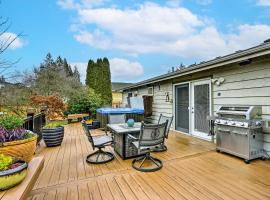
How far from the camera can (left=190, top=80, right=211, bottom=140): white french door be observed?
5418 mm

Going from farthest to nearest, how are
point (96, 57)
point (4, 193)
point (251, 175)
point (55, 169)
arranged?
point (96, 57)
point (55, 169)
point (251, 175)
point (4, 193)

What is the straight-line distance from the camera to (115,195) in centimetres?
245

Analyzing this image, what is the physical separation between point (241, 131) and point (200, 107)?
6.70 ft

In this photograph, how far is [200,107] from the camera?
5.66m

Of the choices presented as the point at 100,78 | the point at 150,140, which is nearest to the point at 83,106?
the point at 100,78

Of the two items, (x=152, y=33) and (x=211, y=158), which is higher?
(x=152, y=33)

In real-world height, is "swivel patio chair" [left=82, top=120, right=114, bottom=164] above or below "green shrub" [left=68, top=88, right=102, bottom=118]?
below

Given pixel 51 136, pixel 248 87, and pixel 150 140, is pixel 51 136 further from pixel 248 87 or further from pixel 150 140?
pixel 248 87

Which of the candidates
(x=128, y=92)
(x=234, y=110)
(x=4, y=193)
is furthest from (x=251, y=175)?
(x=128, y=92)

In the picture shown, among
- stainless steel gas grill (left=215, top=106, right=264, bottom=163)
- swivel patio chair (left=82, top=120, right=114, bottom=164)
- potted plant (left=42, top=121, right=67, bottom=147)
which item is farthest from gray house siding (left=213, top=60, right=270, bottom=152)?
potted plant (left=42, top=121, right=67, bottom=147)

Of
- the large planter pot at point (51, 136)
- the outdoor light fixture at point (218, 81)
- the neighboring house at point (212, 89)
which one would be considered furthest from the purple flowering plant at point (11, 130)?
the outdoor light fixture at point (218, 81)

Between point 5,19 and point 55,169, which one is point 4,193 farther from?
point 5,19

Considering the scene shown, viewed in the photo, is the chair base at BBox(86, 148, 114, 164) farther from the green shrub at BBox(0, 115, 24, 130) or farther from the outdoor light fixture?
the outdoor light fixture

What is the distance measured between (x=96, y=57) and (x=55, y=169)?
48.0ft
